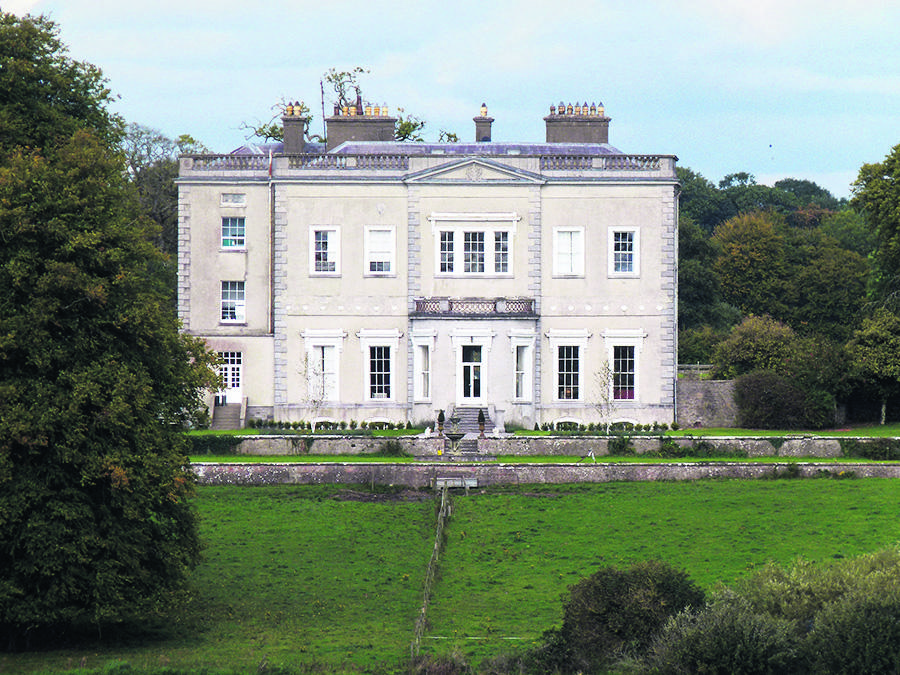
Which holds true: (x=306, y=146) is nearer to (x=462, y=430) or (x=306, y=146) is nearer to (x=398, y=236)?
(x=398, y=236)

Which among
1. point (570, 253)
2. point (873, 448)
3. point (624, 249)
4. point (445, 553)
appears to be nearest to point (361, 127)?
point (570, 253)

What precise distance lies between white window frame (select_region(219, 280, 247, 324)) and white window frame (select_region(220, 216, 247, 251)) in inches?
45.2

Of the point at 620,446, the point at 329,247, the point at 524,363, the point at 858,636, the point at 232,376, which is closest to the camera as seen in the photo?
the point at 858,636

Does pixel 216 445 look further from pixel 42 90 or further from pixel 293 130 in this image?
pixel 293 130

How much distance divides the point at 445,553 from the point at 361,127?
2416 centimetres

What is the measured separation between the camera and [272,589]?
26.8 meters

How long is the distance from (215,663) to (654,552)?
10.6 meters

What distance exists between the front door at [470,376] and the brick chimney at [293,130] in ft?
32.5

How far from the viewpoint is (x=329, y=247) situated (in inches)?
1829

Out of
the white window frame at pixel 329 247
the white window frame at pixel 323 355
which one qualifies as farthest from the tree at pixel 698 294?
the white window frame at pixel 323 355

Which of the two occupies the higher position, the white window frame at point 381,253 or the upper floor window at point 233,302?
the white window frame at point 381,253

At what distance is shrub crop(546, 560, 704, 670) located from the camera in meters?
21.9

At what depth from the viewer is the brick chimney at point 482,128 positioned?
50500 mm

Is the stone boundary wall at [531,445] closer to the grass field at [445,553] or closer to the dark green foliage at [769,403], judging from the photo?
the grass field at [445,553]
